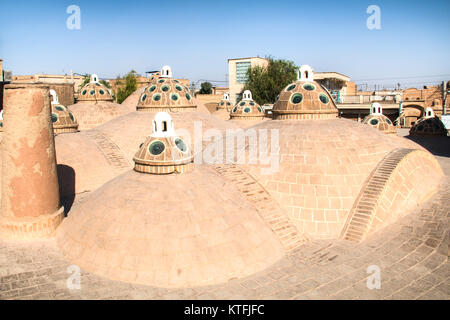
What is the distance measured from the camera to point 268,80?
44375 mm

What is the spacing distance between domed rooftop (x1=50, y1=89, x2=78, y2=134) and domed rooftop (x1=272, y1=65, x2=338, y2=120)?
10317 millimetres

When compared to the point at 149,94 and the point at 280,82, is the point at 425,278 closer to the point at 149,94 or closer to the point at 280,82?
the point at 149,94

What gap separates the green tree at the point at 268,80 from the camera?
44531 mm

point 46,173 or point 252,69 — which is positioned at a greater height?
point 252,69

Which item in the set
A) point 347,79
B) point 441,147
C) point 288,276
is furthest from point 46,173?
point 347,79

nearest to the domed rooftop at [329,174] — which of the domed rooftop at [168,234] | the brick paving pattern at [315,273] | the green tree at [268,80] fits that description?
the brick paving pattern at [315,273]

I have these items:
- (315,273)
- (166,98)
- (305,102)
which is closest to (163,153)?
(315,273)

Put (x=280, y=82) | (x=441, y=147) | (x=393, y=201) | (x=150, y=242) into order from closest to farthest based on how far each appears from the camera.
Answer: (x=150, y=242) → (x=393, y=201) → (x=441, y=147) → (x=280, y=82)

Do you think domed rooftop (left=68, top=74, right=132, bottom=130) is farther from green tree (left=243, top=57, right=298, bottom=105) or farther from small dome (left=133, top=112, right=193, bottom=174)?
green tree (left=243, top=57, right=298, bottom=105)

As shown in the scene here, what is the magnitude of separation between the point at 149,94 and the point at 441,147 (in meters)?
18.4

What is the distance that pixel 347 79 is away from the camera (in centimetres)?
5006

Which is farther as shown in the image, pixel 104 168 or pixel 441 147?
pixel 441 147

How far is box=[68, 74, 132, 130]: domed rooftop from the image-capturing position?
22.0m

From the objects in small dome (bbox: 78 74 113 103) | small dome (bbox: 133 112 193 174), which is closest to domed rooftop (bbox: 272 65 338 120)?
small dome (bbox: 133 112 193 174)
